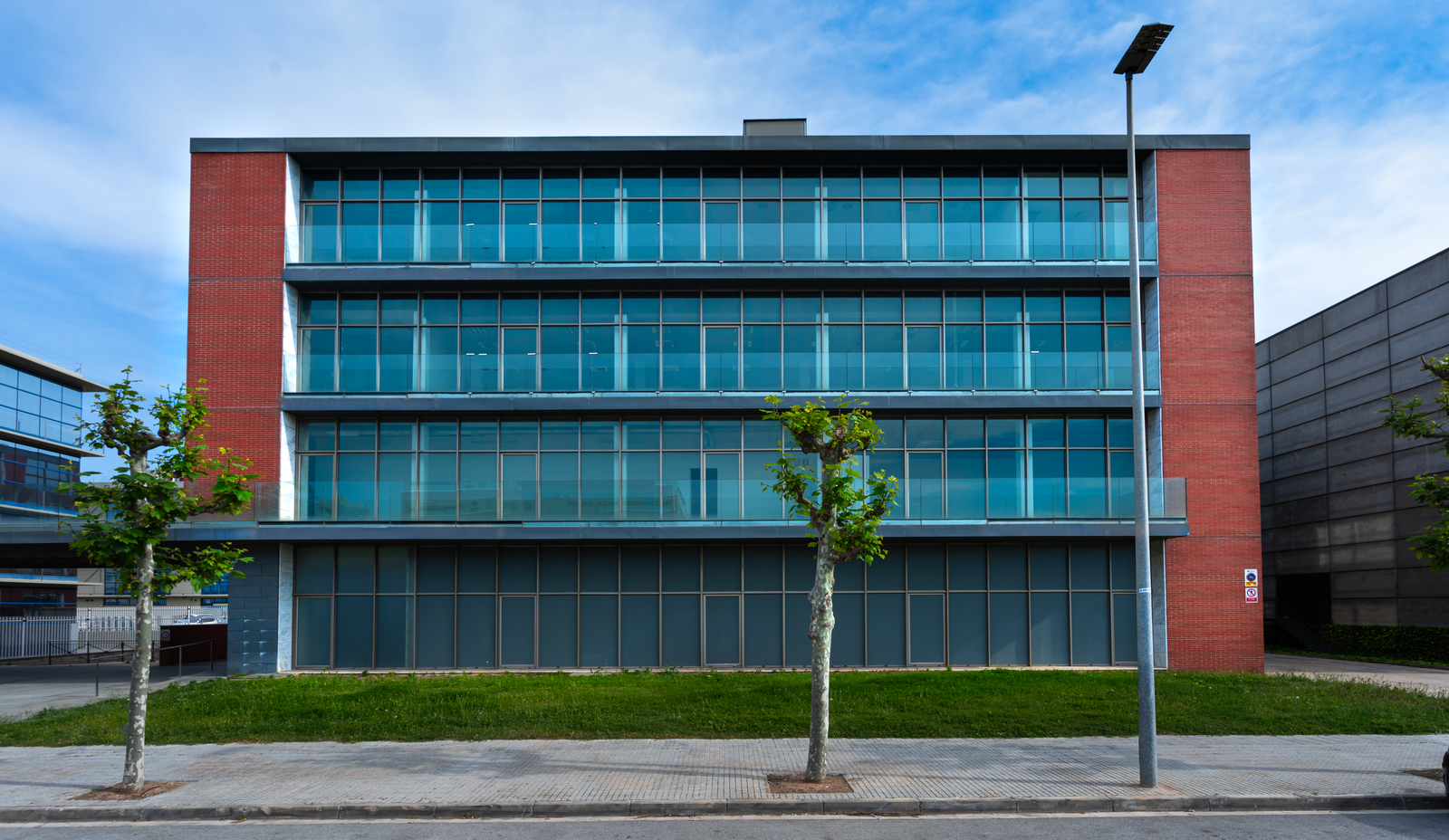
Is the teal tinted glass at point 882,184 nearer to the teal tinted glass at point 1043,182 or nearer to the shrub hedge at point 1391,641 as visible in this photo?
the teal tinted glass at point 1043,182

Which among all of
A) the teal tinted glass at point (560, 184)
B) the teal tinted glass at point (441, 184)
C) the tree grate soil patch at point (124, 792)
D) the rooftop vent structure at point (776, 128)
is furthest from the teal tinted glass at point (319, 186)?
the tree grate soil patch at point (124, 792)

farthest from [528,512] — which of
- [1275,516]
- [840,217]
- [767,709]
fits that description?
[1275,516]

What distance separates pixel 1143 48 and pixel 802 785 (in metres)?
10.0

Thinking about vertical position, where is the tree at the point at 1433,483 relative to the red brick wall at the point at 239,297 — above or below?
below

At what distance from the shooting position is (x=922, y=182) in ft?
83.6

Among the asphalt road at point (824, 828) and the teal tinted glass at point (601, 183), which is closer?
the asphalt road at point (824, 828)

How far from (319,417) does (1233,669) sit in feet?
77.3

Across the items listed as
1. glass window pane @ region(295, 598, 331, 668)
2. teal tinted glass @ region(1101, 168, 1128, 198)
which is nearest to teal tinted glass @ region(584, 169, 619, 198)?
glass window pane @ region(295, 598, 331, 668)

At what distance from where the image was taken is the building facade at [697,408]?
23.8 meters

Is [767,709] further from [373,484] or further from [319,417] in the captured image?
[319,417]

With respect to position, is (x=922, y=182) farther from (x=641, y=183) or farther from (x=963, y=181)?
(x=641, y=183)

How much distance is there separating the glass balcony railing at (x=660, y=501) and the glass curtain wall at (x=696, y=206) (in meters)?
5.89

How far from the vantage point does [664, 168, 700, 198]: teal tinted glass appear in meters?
25.5

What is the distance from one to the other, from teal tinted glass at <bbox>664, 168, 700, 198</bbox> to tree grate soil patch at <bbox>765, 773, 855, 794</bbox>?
55.1 ft
